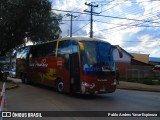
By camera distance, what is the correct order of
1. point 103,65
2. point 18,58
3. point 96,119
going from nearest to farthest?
point 96,119 → point 103,65 → point 18,58

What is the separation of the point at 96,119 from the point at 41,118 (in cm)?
187

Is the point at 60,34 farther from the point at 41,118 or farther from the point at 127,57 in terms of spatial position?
the point at 127,57

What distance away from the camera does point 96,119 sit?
40.5ft

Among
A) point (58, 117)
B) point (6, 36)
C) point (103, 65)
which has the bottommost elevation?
point (58, 117)

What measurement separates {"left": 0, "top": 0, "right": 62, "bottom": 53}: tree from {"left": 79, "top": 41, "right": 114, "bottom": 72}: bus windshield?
463 inches

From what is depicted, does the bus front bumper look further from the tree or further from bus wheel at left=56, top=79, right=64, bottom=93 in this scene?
the tree

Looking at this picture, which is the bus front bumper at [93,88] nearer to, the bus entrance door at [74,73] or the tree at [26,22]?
the bus entrance door at [74,73]

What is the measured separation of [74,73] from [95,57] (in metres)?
1.55

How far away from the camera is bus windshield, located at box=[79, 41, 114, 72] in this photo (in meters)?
19.6

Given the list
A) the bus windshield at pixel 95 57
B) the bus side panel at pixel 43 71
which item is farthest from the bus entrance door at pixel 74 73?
the bus side panel at pixel 43 71

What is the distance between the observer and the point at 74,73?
66.9ft

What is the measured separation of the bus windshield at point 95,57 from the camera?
19641mm

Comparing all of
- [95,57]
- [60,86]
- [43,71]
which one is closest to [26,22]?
[43,71]

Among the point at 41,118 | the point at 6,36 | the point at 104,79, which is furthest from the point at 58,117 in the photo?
the point at 6,36
